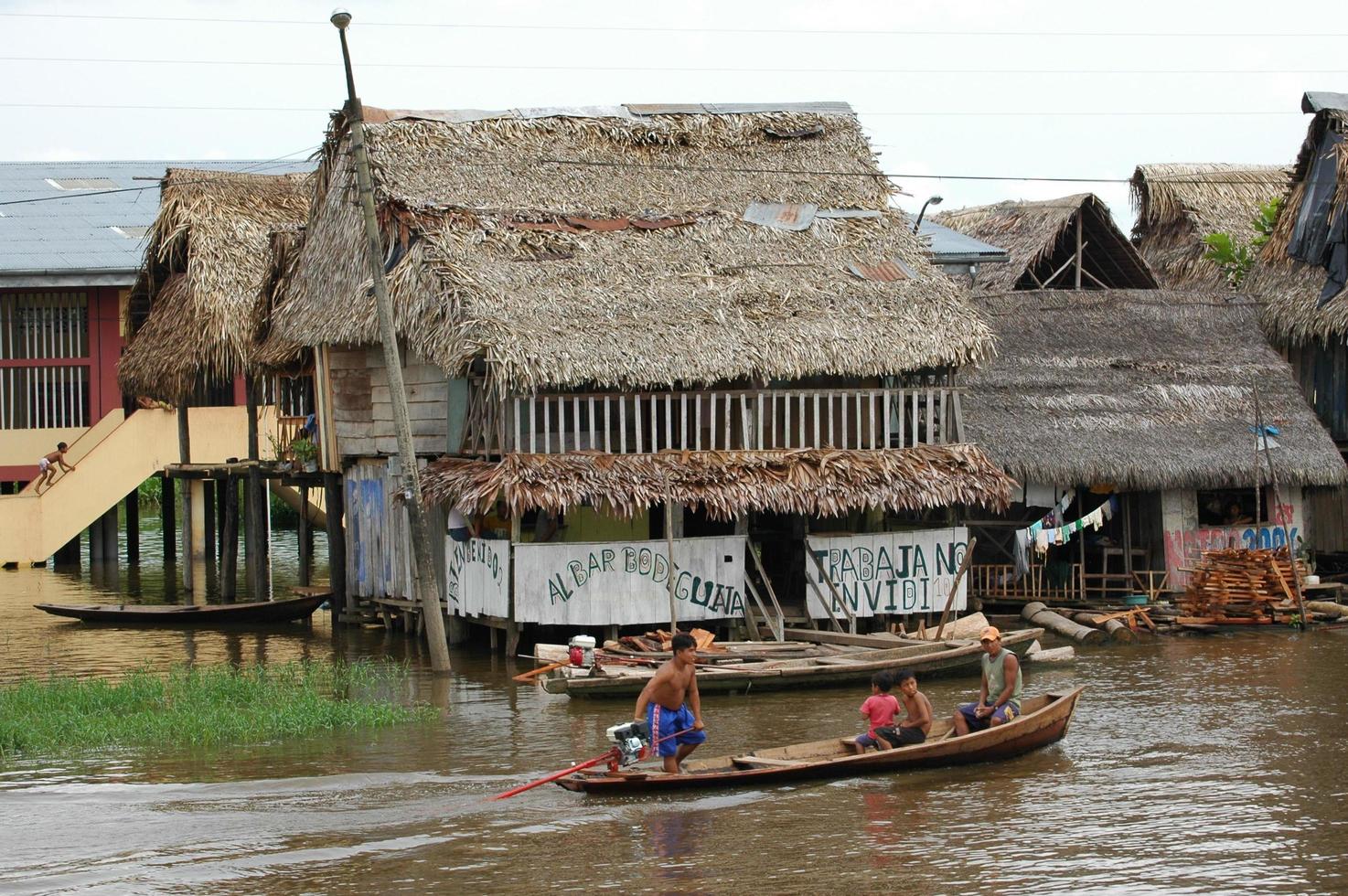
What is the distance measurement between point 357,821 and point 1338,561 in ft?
61.0

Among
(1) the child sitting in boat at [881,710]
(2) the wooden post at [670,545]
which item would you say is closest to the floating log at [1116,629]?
(2) the wooden post at [670,545]

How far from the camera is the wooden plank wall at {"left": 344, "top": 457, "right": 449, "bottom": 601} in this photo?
22.4 m

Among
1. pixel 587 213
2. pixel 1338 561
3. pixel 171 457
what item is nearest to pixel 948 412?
pixel 587 213

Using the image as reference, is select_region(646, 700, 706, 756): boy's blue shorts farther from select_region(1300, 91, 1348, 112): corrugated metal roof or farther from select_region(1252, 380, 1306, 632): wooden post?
select_region(1300, 91, 1348, 112): corrugated metal roof

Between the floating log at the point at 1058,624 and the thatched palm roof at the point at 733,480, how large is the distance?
1.96 metres

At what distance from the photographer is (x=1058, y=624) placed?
22500mm

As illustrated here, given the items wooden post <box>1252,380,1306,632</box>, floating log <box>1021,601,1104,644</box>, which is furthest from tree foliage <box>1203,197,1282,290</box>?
floating log <box>1021,601,1104,644</box>

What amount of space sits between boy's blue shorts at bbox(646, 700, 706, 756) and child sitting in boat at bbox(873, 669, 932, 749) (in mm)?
1511

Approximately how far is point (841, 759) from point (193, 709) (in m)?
6.34

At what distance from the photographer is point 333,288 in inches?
919

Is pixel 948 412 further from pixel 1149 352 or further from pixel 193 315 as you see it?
pixel 193 315

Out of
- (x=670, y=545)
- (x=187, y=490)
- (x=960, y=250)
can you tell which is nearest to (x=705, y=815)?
(x=670, y=545)

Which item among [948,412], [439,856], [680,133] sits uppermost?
[680,133]

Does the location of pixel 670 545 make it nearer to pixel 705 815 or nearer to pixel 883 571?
pixel 883 571
